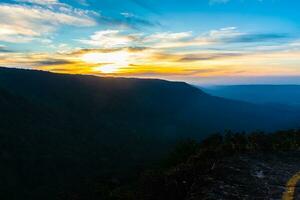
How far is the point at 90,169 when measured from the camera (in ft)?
333

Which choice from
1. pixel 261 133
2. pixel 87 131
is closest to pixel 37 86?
pixel 87 131

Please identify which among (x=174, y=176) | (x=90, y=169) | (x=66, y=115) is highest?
(x=174, y=176)

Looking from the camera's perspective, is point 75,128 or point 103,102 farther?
point 103,102

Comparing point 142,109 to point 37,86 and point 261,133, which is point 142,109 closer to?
point 37,86

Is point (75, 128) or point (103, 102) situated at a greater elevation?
point (103, 102)

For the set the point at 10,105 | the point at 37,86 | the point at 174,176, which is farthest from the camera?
the point at 37,86

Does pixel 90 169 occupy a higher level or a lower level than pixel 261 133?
lower

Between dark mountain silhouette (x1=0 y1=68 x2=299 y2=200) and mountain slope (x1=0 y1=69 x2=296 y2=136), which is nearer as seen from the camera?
dark mountain silhouette (x1=0 y1=68 x2=299 y2=200)

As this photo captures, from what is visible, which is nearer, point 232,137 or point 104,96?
point 232,137

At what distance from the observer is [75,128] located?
13438 cm

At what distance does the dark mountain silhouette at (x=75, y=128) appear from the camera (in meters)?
96.2

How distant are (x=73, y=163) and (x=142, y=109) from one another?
78085 mm

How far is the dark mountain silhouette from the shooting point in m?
96.2

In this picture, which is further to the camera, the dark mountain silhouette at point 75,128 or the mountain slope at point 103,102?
the mountain slope at point 103,102
